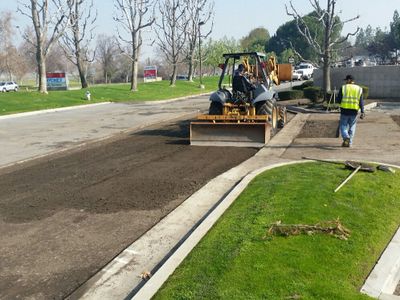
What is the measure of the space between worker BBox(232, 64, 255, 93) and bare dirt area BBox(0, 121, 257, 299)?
93.9 inches

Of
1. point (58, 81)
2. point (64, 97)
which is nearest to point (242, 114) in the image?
point (64, 97)

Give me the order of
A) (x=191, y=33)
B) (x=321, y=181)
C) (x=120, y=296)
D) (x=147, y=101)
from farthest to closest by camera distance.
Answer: (x=191, y=33)
(x=147, y=101)
(x=321, y=181)
(x=120, y=296)

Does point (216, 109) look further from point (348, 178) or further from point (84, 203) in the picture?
point (84, 203)

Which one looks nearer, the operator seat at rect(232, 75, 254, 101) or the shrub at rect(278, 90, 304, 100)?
the operator seat at rect(232, 75, 254, 101)

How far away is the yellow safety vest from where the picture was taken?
37.4ft

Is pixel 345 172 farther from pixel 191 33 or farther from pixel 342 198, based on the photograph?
pixel 191 33

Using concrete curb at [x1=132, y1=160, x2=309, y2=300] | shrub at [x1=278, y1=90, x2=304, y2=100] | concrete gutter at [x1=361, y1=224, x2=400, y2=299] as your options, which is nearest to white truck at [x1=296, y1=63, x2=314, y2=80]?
shrub at [x1=278, y1=90, x2=304, y2=100]

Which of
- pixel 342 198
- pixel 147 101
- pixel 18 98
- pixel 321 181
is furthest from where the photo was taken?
pixel 147 101

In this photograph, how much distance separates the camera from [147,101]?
35156 mm

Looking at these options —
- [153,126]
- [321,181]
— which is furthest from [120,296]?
[153,126]

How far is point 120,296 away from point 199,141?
28.5 ft

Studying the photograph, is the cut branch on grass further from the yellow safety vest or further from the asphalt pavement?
the asphalt pavement

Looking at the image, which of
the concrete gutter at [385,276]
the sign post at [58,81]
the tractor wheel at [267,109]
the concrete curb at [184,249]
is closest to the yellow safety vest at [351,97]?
the tractor wheel at [267,109]

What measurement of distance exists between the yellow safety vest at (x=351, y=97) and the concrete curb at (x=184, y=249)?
480cm
